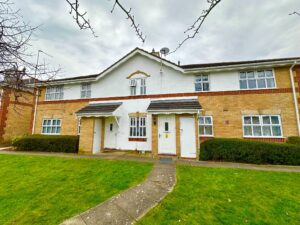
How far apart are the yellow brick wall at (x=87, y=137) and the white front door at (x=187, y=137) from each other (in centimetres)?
684

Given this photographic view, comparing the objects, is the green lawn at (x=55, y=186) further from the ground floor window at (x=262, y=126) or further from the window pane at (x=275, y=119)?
the window pane at (x=275, y=119)

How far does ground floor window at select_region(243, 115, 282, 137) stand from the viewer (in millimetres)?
10311

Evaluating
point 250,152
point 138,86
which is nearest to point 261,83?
point 250,152

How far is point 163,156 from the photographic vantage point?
11086mm

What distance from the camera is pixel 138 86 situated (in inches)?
527

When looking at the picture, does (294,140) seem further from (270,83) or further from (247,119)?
(270,83)

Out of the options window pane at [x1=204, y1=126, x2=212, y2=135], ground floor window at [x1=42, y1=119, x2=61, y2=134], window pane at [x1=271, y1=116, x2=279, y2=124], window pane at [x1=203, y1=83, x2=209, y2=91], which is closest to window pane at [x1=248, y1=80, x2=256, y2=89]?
window pane at [x1=271, y1=116, x2=279, y2=124]

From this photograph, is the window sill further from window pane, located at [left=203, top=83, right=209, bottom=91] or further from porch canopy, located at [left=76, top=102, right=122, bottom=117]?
window pane, located at [left=203, top=83, right=209, bottom=91]

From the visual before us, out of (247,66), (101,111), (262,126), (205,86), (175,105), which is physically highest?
(247,66)

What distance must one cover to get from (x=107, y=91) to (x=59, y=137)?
564cm

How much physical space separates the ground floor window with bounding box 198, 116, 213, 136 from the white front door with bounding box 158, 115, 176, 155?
6.80ft

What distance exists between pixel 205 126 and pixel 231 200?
7.20m

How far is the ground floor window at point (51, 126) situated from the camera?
15.3 metres

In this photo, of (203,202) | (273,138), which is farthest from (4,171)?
(273,138)
